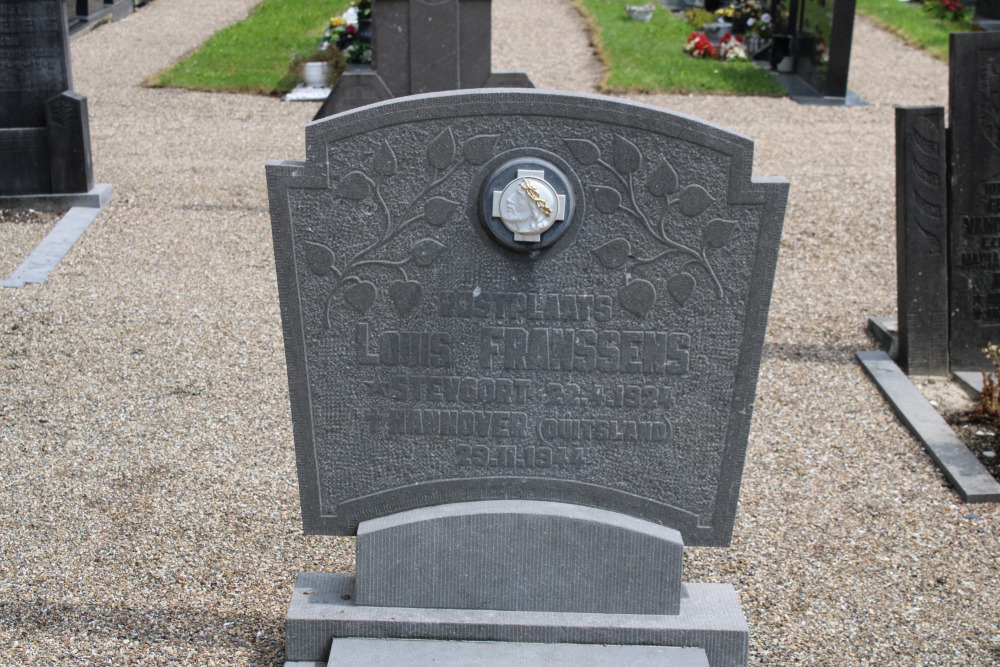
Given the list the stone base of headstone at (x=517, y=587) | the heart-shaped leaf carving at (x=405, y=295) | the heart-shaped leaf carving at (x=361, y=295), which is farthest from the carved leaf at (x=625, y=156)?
the stone base of headstone at (x=517, y=587)

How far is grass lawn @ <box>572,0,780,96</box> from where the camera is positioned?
14.7 m

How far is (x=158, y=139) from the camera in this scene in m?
12.1

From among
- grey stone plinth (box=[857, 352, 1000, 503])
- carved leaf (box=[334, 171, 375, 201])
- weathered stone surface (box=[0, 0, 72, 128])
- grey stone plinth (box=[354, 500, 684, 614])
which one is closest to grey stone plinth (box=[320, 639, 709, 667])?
grey stone plinth (box=[354, 500, 684, 614])

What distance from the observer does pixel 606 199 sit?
3.61 metres

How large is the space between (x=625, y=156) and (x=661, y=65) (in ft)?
42.3

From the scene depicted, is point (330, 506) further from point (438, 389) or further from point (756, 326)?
point (756, 326)

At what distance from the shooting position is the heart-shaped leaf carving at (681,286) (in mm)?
3678

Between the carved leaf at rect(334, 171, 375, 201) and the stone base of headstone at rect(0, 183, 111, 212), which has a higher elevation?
the carved leaf at rect(334, 171, 375, 201)

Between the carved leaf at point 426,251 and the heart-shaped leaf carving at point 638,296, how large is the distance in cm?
58

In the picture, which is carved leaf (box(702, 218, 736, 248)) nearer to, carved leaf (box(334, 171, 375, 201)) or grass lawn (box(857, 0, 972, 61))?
carved leaf (box(334, 171, 375, 201))

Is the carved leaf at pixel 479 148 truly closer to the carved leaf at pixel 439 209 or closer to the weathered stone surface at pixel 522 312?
the weathered stone surface at pixel 522 312

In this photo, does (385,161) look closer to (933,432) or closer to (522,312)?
(522,312)

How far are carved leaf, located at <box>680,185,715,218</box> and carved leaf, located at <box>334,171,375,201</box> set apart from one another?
3.06 ft

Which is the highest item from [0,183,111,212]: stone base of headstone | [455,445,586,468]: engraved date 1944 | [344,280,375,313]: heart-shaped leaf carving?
[344,280,375,313]: heart-shaped leaf carving
